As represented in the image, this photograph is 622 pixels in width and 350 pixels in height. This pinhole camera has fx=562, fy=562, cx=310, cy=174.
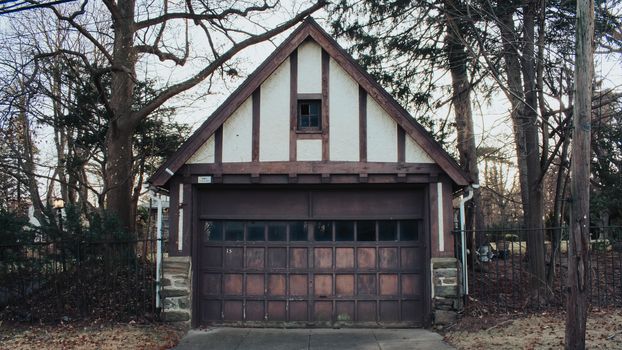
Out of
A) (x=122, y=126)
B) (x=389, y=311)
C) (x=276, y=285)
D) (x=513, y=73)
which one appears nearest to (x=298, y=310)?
(x=276, y=285)

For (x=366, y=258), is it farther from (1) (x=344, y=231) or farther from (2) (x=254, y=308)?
(2) (x=254, y=308)

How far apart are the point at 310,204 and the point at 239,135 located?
1965 millimetres

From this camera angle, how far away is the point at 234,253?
37.1 feet

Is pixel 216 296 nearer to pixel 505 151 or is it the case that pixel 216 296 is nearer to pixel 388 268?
pixel 388 268

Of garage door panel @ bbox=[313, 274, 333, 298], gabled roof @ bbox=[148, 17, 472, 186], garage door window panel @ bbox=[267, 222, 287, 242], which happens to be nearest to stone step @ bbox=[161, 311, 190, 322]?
garage door window panel @ bbox=[267, 222, 287, 242]

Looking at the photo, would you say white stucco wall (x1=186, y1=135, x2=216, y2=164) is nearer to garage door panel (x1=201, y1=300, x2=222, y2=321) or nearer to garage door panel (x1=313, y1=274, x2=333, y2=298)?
garage door panel (x1=201, y1=300, x2=222, y2=321)

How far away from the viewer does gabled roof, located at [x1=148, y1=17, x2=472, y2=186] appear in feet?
34.7

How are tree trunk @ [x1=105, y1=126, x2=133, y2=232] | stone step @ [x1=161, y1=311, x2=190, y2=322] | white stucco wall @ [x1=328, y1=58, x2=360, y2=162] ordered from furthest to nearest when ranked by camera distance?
tree trunk @ [x1=105, y1=126, x2=133, y2=232], white stucco wall @ [x1=328, y1=58, x2=360, y2=162], stone step @ [x1=161, y1=311, x2=190, y2=322]

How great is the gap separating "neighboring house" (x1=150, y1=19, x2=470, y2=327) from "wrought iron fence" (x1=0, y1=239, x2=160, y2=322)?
1087 millimetres

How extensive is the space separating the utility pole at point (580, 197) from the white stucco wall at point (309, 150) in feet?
15.5

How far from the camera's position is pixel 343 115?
10914 millimetres

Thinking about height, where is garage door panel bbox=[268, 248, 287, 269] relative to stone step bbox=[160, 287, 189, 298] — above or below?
above

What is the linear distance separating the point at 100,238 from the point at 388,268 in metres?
6.25

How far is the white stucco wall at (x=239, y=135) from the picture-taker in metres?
10.9
